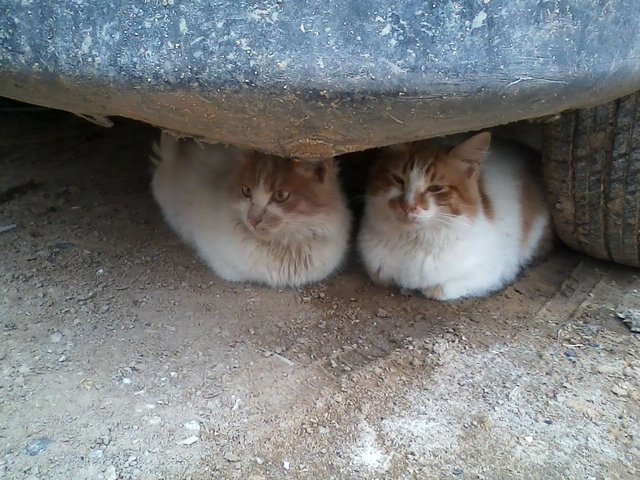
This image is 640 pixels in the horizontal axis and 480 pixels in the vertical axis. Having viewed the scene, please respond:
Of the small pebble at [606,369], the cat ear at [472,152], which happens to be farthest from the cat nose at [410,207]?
the small pebble at [606,369]

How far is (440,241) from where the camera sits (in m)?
2.22

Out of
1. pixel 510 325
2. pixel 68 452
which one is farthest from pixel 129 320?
pixel 510 325

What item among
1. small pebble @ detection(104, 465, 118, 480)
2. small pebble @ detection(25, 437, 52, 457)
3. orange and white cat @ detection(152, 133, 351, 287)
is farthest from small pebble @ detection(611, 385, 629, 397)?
small pebble @ detection(25, 437, 52, 457)

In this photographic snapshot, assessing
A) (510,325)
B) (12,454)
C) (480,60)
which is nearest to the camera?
(480,60)

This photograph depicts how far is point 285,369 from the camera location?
1750 millimetres

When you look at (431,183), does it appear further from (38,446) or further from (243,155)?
(38,446)

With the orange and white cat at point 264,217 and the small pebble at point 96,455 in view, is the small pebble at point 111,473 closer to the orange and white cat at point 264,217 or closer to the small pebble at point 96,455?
the small pebble at point 96,455

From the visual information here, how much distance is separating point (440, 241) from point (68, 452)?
1356mm

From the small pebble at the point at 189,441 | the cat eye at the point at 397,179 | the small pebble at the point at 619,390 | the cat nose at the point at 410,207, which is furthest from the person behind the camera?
the cat eye at the point at 397,179

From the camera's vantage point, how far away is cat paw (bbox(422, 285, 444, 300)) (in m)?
2.21

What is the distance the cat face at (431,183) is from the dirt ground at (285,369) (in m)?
0.31

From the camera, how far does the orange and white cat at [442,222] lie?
6.99 feet

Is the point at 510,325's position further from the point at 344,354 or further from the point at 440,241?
the point at 344,354

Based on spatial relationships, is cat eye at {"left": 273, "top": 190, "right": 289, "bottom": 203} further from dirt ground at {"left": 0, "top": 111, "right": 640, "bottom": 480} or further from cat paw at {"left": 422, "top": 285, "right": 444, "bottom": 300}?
cat paw at {"left": 422, "top": 285, "right": 444, "bottom": 300}
